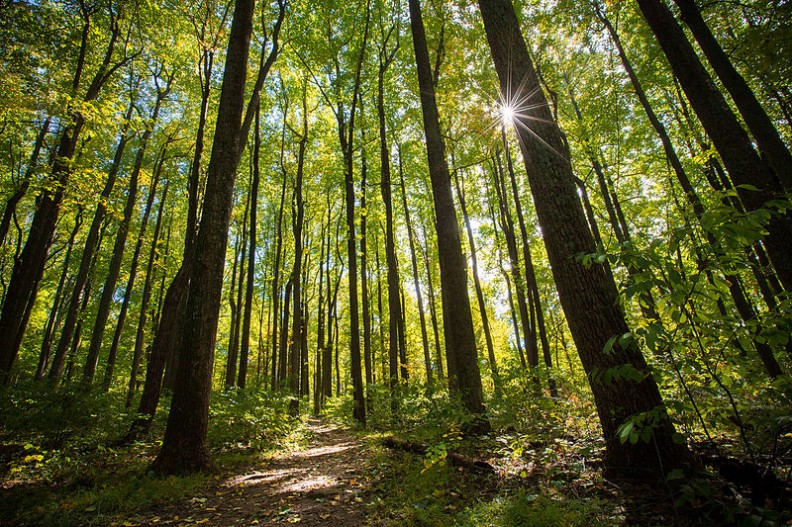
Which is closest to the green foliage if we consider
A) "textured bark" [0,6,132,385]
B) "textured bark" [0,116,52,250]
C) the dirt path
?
the dirt path

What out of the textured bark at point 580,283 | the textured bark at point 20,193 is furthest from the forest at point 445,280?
the textured bark at point 20,193

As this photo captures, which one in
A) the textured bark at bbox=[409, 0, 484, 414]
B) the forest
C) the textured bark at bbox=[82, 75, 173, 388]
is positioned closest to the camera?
the forest

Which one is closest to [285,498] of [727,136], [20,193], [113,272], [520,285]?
[727,136]

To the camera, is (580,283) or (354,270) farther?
(354,270)

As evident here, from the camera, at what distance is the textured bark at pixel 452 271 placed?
667cm

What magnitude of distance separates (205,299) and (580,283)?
A: 19.1ft

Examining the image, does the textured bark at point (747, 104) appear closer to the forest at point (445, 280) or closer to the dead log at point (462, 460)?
the forest at point (445, 280)

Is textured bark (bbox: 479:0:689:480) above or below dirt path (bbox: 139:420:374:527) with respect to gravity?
above

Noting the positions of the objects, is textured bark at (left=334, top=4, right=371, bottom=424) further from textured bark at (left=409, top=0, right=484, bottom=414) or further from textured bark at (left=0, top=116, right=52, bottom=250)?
textured bark at (left=0, top=116, right=52, bottom=250)

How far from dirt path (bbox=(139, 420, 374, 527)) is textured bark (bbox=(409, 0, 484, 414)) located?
95.7 inches

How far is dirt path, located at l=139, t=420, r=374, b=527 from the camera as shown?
4.02 metres

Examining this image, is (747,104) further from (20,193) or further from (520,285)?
(20,193)

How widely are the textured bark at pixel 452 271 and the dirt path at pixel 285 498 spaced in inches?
95.7

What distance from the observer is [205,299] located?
6117mm
